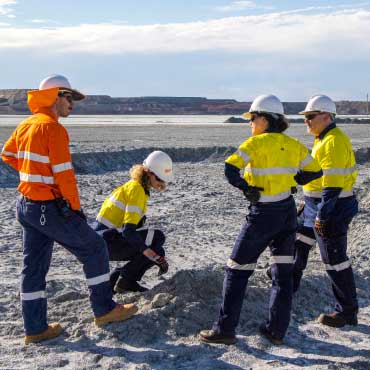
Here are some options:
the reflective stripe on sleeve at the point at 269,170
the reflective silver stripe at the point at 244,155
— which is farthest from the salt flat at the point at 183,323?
the reflective silver stripe at the point at 244,155

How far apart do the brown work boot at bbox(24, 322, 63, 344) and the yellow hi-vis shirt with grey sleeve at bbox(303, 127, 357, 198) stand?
229cm

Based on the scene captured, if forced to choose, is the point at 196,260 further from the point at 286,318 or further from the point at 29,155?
the point at 29,155

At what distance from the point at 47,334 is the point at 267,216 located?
5.88ft

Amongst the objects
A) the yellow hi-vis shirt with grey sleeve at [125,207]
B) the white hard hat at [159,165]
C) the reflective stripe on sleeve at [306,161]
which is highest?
the reflective stripe on sleeve at [306,161]

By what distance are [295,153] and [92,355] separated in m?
1.97

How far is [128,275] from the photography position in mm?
5910

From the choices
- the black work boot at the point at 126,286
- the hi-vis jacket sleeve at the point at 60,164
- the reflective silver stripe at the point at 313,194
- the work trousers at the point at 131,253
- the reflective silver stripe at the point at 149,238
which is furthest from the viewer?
the black work boot at the point at 126,286

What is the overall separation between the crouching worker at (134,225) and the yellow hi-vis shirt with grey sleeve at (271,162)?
103 cm

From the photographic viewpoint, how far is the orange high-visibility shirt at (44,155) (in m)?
4.48

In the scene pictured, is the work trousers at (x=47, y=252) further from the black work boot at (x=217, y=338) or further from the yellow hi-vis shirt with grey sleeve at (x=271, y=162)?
the yellow hi-vis shirt with grey sleeve at (x=271, y=162)

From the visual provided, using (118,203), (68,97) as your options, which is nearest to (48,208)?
(68,97)

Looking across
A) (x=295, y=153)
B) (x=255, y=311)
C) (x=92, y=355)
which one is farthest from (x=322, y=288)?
(x=92, y=355)

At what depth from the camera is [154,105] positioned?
207 feet

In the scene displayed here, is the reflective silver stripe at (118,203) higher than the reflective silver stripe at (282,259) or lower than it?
higher
